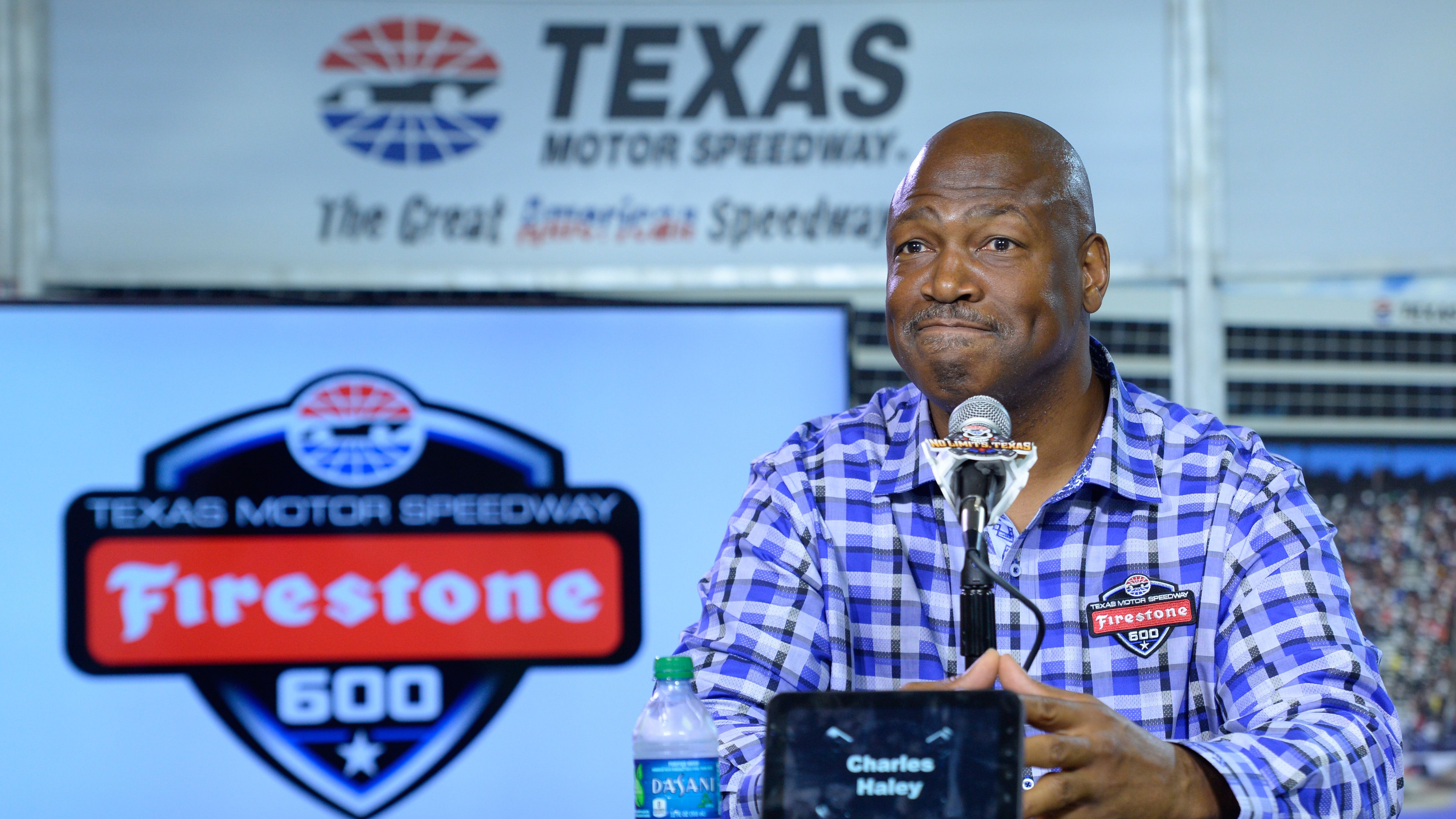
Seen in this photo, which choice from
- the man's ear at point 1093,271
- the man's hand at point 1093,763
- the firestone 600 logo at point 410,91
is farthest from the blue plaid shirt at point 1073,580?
the firestone 600 logo at point 410,91

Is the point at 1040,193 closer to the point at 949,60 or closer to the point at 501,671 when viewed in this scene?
the point at 501,671

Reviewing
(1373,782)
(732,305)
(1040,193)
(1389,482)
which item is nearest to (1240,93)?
(1389,482)

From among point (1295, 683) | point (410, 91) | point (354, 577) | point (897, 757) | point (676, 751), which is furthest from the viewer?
point (410, 91)

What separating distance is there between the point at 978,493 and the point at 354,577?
83.4 inches

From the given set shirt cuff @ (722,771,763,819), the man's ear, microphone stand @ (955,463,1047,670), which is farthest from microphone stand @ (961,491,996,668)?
the man's ear

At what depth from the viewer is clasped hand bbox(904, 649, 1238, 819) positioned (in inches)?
40.9

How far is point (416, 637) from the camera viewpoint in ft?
9.58

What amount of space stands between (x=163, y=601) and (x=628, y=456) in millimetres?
1023

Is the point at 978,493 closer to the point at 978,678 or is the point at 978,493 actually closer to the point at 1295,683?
the point at 978,678

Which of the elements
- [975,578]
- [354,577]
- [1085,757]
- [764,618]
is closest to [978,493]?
[975,578]

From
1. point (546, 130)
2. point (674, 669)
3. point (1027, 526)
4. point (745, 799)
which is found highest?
point (546, 130)

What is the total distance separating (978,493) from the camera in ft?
3.57

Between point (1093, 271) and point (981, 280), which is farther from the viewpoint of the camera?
point (1093, 271)

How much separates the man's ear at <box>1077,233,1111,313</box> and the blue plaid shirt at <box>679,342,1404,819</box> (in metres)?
0.11
